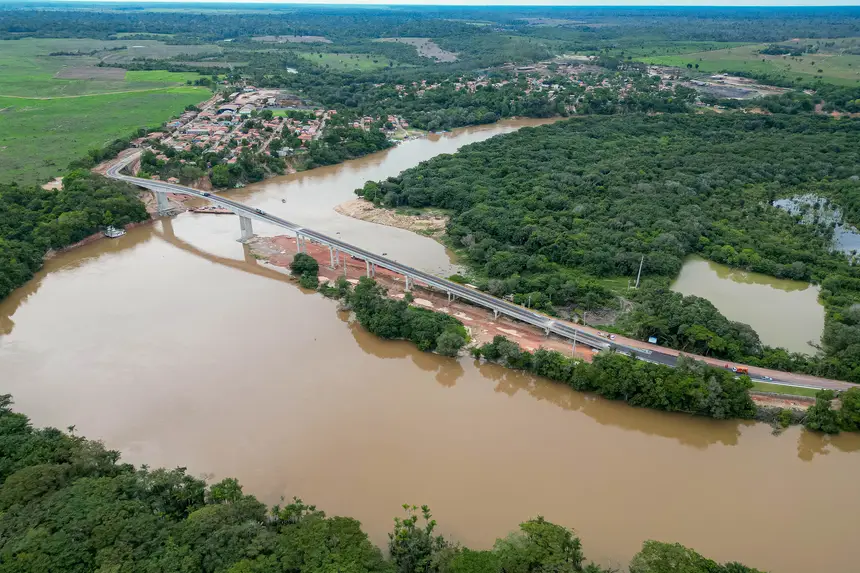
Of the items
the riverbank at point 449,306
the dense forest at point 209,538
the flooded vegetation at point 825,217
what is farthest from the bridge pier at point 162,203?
the flooded vegetation at point 825,217

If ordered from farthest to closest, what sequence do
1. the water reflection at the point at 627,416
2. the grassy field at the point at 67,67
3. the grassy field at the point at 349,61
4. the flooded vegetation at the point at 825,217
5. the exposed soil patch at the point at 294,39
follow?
the exposed soil patch at the point at 294,39, the grassy field at the point at 349,61, the grassy field at the point at 67,67, the flooded vegetation at the point at 825,217, the water reflection at the point at 627,416

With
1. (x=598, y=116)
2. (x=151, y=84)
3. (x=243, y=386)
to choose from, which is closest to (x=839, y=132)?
(x=598, y=116)

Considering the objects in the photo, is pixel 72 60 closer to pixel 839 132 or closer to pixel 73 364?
pixel 73 364

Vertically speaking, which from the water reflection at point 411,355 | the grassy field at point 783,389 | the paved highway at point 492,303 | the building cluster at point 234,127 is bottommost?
the water reflection at point 411,355

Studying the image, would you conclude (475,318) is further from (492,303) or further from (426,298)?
(426,298)

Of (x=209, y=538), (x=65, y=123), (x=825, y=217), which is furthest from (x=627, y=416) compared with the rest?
(x=65, y=123)

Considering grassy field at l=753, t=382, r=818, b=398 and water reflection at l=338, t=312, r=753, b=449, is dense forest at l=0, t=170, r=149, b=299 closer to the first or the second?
water reflection at l=338, t=312, r=753, b=449

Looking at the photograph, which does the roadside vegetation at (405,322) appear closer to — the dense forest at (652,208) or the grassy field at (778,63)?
the dense forest at (652,208)
